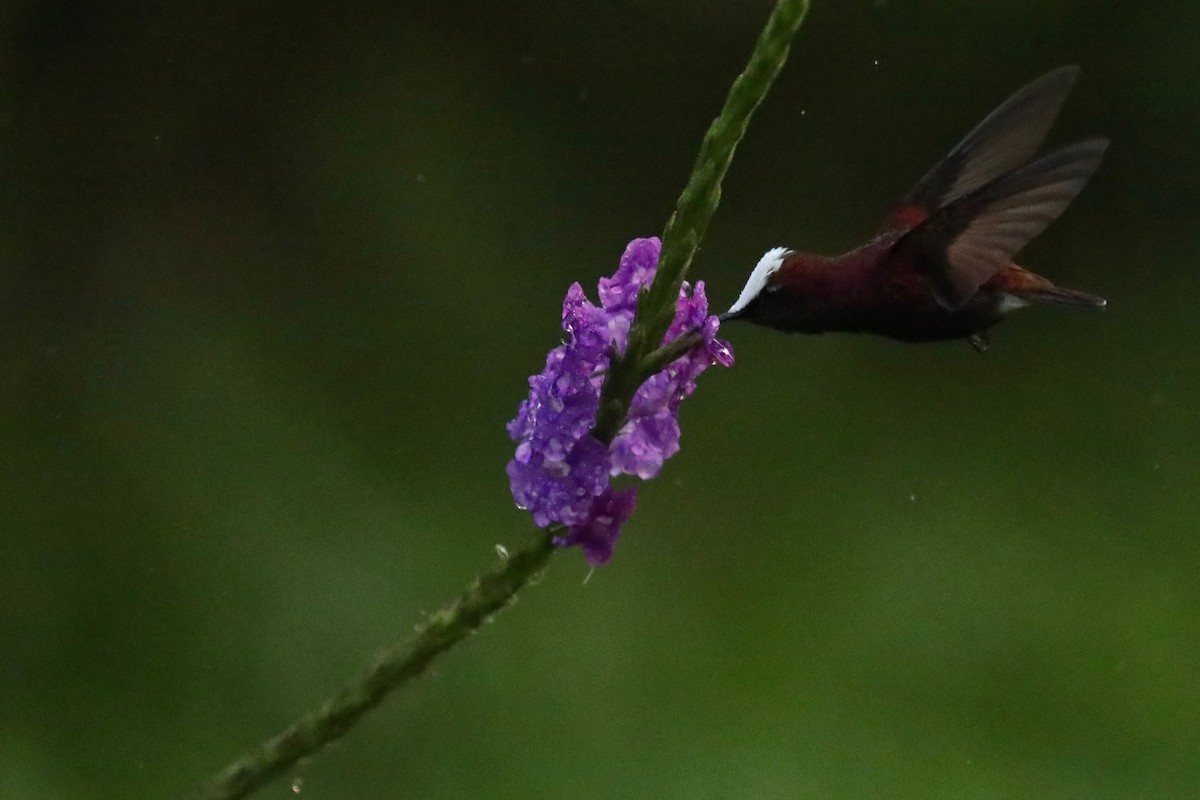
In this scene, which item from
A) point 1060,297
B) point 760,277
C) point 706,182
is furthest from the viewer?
point 1060,297

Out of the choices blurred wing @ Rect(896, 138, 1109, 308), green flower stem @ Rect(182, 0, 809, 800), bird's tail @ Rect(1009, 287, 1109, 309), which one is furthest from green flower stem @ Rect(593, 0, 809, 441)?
bird's tail @ Rect(1009, 287, 1109, 309)

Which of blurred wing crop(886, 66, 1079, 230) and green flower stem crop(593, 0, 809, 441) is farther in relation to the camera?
blurred wing crop(886, 66, 1079, 230)

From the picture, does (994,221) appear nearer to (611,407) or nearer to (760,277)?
(760,277)

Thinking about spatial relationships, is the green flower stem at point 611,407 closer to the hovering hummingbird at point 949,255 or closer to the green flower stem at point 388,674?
the green flower stem at point 388,674

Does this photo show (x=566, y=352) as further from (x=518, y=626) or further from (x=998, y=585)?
(x=998, y=585)

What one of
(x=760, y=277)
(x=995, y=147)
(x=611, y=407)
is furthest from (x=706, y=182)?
(x=995, y=147)

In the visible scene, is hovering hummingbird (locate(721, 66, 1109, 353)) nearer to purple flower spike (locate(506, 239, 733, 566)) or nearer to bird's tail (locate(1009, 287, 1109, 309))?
bird's tail (locate(1009, 287, 1109, 309))

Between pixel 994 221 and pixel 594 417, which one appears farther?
pixel 994 221
